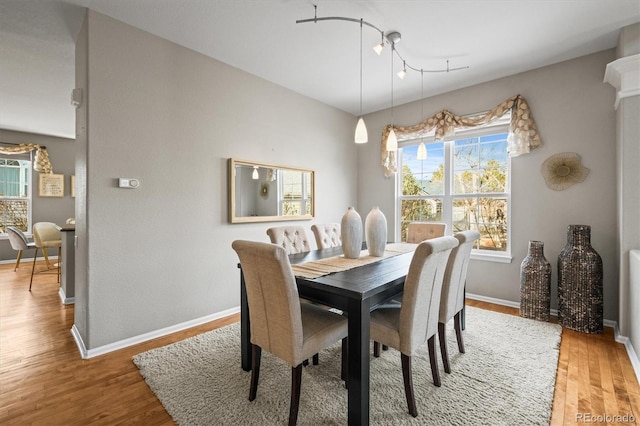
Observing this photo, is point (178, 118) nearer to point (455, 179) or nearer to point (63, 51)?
point (63, 51)

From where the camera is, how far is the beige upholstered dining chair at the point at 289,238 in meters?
2.65

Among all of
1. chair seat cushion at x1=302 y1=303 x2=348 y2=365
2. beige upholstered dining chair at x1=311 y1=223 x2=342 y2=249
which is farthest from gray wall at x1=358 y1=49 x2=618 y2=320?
chair seat cushion at x1=302 y1=303 x2=348 y2=365

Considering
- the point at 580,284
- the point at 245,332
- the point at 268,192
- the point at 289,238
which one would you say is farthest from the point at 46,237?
the point at 580,284

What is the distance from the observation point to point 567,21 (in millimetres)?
2400

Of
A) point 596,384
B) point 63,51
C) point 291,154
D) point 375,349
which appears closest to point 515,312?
point 596,384

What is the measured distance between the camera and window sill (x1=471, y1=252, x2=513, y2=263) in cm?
346

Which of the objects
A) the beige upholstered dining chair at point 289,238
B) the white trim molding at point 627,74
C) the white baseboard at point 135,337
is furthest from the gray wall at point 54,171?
the white trim molding at point 627,74

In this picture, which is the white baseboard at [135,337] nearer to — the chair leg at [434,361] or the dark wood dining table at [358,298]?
the dark wood dining table at [358,298]

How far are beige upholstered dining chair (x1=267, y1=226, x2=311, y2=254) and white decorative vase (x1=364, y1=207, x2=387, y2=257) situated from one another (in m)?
0.73

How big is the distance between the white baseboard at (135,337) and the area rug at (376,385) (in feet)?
0.92

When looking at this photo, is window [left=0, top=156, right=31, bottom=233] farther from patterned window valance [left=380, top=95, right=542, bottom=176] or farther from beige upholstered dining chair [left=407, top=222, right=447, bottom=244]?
patterned window valance [left=380, top=95, right=542, bottom=176]

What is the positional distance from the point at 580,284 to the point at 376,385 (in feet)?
7.38

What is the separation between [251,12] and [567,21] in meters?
2.60

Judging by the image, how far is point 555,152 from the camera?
3.11 m
